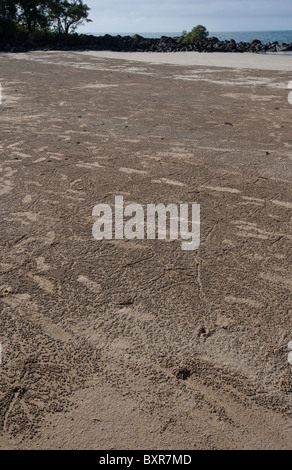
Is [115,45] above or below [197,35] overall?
below

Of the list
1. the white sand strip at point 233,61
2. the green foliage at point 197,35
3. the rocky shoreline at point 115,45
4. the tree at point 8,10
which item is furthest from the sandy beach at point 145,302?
the tree at point 8,10

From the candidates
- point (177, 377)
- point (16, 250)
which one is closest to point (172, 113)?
point (16, 250)

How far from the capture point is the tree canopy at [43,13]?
3466 cm

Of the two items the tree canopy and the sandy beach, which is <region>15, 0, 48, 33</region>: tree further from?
the sandy beach

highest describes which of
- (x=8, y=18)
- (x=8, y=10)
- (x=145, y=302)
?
(x=8, y=10)

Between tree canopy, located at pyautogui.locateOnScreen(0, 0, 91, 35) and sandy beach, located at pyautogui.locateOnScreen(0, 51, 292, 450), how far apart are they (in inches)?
1301

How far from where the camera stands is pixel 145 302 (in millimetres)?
2699

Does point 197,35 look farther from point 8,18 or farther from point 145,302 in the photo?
point 145,302

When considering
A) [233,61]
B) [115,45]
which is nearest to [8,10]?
[115,45]

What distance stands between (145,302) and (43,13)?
39.5m

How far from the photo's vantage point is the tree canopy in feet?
114

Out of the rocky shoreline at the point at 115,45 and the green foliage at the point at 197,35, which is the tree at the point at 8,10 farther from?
the green foliage at the point at 197,35

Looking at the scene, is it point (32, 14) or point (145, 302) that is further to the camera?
point (32, 14)

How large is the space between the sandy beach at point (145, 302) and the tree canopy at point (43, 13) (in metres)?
33.1
